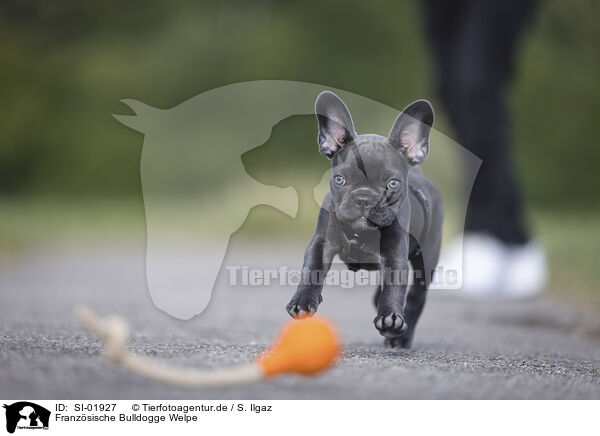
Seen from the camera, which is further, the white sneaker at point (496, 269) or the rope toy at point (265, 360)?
the white sneaker at point (496, 269)

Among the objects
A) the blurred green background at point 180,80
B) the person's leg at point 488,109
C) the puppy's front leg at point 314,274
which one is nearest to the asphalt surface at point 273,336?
the puppy's front leg at point 314,274

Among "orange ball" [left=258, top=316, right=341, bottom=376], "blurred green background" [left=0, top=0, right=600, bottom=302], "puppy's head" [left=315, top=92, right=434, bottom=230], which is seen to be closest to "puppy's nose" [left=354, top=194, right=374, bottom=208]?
"puppy's head" [left=315, top=92, right=434, bottom=230]

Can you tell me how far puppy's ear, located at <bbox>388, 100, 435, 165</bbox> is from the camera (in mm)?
1231

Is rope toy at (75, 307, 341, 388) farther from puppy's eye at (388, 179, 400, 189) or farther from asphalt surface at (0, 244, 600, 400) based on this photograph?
puppy's eye at (388, 179, 400, 189)

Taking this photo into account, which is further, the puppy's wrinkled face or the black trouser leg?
the black trouser leg

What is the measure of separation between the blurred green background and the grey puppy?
13.1 ft

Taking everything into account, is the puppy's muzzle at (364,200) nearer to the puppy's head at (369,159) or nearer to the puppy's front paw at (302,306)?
the puppy's head at (369,159)

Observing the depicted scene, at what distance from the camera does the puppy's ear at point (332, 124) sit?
4.01 ft

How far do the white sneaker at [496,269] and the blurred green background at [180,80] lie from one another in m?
2.35

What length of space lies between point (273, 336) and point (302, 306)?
23.7 inches

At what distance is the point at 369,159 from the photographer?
118cm

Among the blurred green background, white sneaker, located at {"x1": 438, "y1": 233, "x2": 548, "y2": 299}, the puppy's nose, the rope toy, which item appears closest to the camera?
the rope toy

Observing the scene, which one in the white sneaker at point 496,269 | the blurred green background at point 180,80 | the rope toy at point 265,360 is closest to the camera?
the rope toy at point 265,360

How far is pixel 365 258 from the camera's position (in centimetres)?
124
